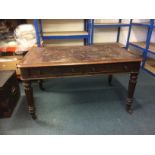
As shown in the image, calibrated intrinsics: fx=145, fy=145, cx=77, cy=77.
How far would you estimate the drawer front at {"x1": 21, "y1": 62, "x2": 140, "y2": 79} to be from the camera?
52.4 inches

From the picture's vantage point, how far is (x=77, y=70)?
1.39 m

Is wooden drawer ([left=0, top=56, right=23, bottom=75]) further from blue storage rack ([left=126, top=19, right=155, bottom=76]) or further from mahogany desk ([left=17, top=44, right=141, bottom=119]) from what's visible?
blue storage rack ([left=126, top=19, right=155, bottom=76])

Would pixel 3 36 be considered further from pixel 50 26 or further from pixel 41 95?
pixel 41 95

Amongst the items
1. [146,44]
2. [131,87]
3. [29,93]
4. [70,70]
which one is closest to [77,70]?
[70,70]

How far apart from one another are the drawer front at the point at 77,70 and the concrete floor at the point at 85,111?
0.56 m

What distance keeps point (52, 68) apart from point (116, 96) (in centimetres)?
113

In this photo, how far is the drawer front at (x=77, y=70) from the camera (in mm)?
1330

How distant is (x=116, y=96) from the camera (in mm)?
2064

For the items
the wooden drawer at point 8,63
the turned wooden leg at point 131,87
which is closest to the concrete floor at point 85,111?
the turned wooden leg at point 131,87

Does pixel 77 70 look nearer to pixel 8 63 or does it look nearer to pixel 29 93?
pixel 29 93

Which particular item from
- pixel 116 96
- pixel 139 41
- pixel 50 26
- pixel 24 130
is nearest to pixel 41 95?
pixel 24 130

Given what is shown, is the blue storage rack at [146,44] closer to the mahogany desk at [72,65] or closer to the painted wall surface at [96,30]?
the painted wall surface at [96,30]
